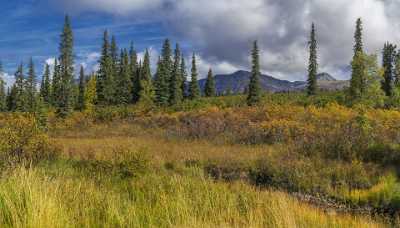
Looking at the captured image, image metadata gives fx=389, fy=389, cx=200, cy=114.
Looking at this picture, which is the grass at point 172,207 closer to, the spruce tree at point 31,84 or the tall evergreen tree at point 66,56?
the tall evergreen tree at point 66,56

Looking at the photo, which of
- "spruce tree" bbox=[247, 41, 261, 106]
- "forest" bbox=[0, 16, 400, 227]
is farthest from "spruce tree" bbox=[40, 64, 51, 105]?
"forest" bbox=[0, 16, 400, 227]

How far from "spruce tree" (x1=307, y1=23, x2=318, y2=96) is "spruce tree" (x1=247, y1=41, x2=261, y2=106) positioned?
347 inches

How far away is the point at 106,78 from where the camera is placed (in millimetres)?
62062

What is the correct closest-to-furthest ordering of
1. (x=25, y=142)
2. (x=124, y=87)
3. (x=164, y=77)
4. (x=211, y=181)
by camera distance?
(x=211, y=181), (x=25, y=142), (x=164, y=77), (x=124, y=87)

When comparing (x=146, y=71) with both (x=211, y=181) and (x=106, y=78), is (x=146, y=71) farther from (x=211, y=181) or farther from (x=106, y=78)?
(x=211, y=181)

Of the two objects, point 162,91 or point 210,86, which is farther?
point 210,86

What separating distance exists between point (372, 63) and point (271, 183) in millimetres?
23777

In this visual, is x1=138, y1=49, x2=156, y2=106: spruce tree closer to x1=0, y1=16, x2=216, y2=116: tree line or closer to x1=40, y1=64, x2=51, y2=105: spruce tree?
x1=0, y1=16, x2=216, y2=116: tree line

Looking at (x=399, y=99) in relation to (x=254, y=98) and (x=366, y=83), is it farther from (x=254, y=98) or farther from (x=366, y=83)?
(x=254, y=98)

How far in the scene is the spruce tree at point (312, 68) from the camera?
58.6m

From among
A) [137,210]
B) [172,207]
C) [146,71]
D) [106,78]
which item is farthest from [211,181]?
[146,71]

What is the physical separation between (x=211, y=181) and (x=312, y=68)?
194 ft

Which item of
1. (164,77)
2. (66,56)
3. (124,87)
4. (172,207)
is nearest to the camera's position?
(172,207)

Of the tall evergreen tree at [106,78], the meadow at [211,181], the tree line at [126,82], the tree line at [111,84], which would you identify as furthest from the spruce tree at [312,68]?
the meadow at [211,181]
